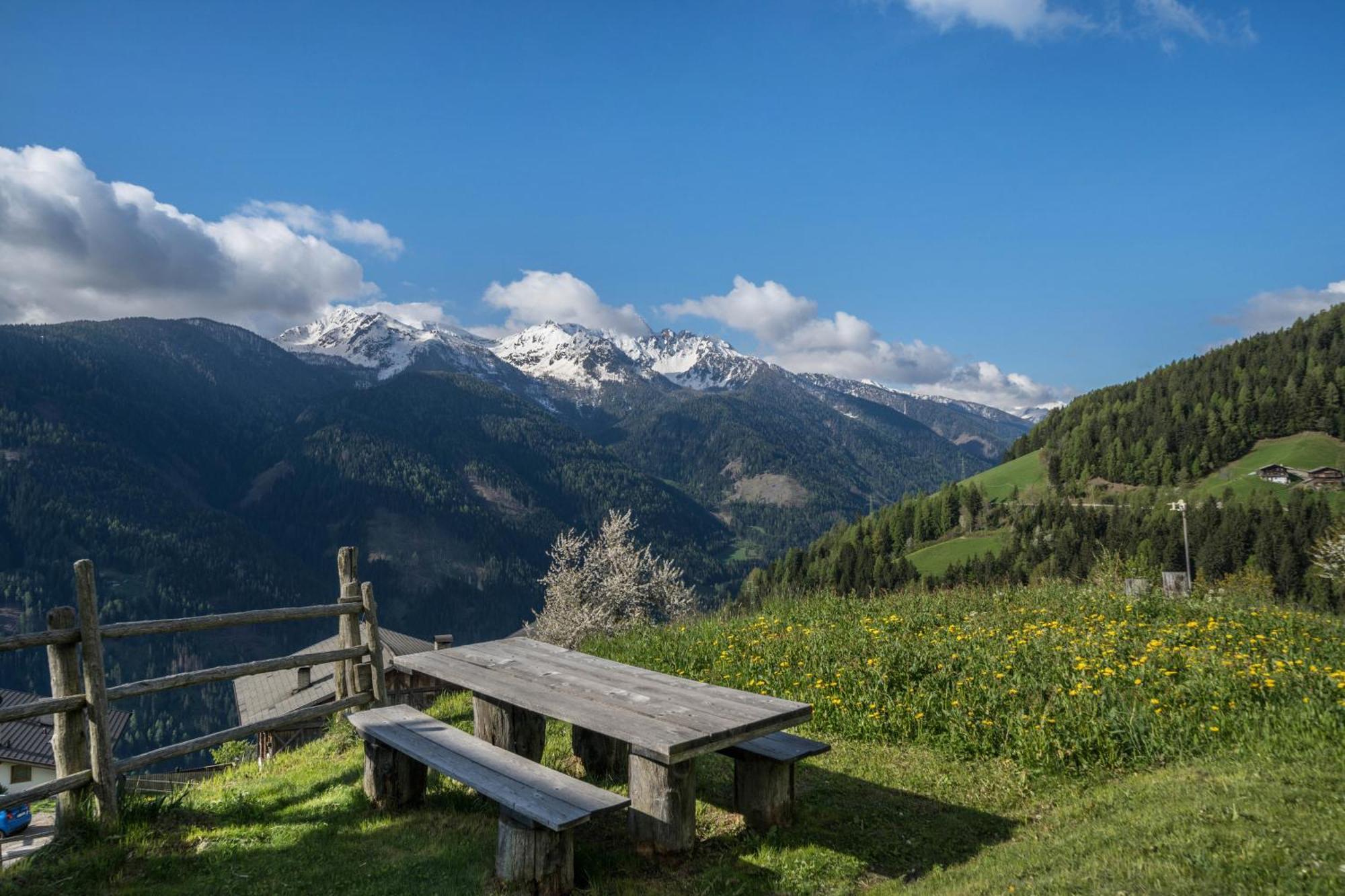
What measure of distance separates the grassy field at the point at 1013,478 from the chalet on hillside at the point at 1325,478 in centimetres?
3724

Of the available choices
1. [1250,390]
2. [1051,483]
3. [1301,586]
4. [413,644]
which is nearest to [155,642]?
[413,644]

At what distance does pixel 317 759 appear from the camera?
31.4ft

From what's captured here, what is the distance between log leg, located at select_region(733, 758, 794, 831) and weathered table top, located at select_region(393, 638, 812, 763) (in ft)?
1.80

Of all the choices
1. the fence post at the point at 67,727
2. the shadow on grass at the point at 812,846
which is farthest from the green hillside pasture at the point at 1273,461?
the fence post at the point at 67,727

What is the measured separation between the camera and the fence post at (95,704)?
6711mm

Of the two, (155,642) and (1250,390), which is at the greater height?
(1250,390)

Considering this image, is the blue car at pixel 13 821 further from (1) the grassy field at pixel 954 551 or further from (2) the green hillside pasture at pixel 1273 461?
(2) the green hillside pasture at pixel 1273 461

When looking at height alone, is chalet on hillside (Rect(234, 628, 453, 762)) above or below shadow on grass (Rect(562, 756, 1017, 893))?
below

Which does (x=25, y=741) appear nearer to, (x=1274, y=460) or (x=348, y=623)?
(x=348, y=623)

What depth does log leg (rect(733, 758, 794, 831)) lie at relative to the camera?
20.7 ft

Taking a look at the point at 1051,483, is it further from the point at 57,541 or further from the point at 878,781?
the point at 57,541

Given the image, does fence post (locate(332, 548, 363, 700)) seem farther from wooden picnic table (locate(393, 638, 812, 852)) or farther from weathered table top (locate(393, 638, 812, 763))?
wooden picnic table (locate(393, 638, 812, 852))

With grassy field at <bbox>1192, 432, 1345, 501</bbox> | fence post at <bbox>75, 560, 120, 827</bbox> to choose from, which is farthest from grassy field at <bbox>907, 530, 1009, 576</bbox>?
fence post at <bbox>75, 560, 120, 827</bbox>

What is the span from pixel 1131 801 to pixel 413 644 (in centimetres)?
5107
